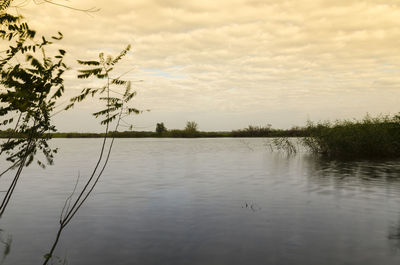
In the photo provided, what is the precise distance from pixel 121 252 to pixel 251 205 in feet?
27.3

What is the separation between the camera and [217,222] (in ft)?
46.6

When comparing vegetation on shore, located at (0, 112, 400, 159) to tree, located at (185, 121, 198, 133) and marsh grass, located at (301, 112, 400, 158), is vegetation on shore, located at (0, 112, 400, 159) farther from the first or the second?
tree, located at (185, 121, 198, 133)

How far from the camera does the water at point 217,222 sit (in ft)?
34.0

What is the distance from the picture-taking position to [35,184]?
26.1 meters

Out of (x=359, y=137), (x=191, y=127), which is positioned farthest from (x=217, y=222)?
(x=191, y=127)

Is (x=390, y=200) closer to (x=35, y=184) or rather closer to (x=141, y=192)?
(x=141, y=192)

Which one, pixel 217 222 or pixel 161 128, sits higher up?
pixel 161 128

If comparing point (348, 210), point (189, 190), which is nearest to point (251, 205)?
point (348, 210)

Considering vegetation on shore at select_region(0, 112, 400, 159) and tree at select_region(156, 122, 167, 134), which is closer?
vegetation on shore at select_region(0, 112, 400, 159)

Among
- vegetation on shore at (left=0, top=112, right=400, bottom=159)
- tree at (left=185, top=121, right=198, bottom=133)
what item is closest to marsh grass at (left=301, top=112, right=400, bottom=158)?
vegetation on shore at (left=0, top=112, right=400, bottom=159)

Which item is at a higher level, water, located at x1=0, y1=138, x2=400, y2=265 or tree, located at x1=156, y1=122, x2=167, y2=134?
tree, located at x1=156, y1=122, x2=167, y2=134

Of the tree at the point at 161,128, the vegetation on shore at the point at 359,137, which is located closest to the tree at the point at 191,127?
the tree at the point at 161,128

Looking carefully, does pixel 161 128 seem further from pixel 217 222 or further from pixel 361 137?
pixel 217 222

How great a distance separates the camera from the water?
10.4m
